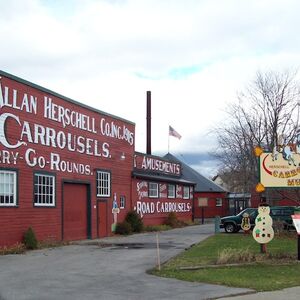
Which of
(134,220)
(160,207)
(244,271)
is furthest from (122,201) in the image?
(244,271)

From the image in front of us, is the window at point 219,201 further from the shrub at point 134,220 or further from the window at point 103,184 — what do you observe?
the window at point 103,184

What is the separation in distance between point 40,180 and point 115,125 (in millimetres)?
9377

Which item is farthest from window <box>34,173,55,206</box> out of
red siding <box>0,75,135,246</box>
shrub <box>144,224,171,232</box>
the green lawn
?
shrub <box>144,224,171,232</box>

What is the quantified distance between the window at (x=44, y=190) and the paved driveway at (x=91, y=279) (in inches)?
168

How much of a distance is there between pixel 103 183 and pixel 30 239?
9.14 meters

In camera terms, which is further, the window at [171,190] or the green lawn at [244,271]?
the window at [171,190]

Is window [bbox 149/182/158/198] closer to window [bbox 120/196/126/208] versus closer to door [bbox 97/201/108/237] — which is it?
window [bbox 120/196/126/208]

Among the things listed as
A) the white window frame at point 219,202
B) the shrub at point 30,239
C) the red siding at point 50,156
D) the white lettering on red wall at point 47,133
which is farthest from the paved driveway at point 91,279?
the white window frame at point 219,202

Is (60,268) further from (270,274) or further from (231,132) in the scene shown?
(231,132)

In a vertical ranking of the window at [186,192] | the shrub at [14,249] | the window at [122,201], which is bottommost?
the shrub at [14,249]

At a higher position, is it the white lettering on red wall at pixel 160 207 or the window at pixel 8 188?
the window at pixel 8 188

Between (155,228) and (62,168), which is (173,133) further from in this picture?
(62,168)

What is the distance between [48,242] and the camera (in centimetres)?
2452

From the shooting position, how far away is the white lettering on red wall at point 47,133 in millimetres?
22375
